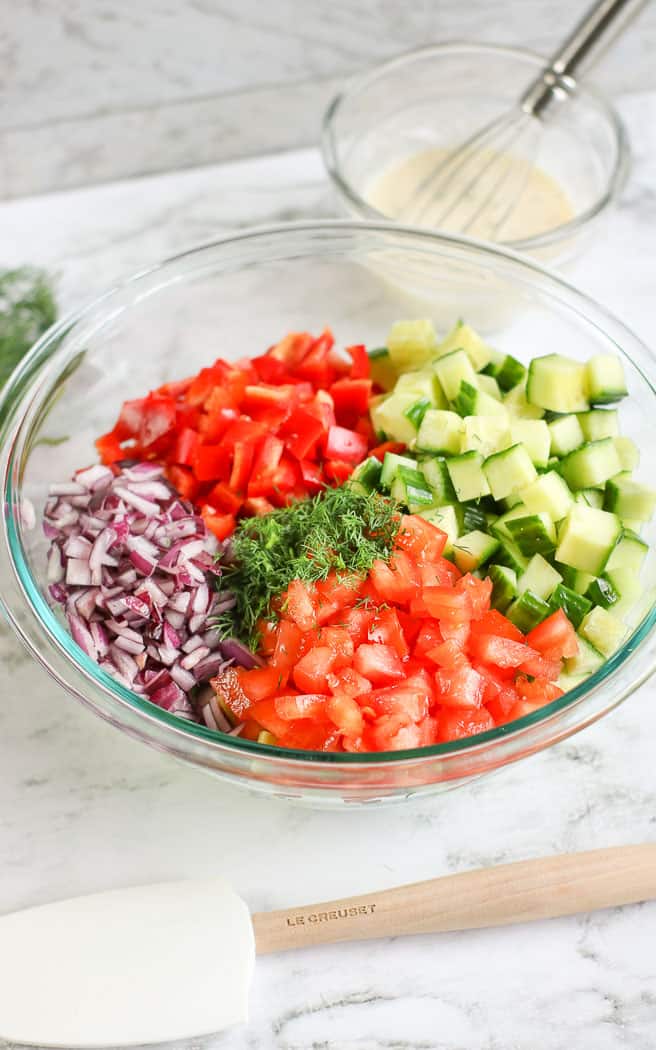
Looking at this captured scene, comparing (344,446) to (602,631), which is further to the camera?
(344,446)

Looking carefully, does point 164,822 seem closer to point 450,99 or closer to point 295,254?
point 295,254

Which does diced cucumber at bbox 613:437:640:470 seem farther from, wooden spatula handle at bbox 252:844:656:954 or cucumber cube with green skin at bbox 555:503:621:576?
wooden spatula handle at bbox 252:844:656:954

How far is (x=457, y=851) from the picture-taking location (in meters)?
1.62

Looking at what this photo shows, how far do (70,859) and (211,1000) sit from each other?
33 centimetres

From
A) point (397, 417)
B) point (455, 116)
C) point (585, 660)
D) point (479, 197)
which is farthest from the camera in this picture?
point (455, 116)

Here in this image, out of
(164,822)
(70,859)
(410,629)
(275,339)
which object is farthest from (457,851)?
(275,339)

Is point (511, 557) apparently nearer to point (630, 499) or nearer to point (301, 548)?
point (630, 499)

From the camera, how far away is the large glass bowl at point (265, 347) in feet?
4.61

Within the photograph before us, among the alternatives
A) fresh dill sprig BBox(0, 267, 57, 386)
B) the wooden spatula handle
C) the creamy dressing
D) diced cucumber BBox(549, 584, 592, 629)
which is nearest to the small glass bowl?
the creamy dressing

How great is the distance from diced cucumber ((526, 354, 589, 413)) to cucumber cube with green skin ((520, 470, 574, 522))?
174 millimetres

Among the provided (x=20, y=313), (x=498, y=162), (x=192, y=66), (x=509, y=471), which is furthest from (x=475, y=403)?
(x=192, y=66)

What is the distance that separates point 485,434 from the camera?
1749 mm

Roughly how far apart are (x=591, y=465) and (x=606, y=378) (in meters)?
0.18

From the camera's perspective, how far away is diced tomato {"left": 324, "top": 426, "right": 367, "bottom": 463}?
1.80m
